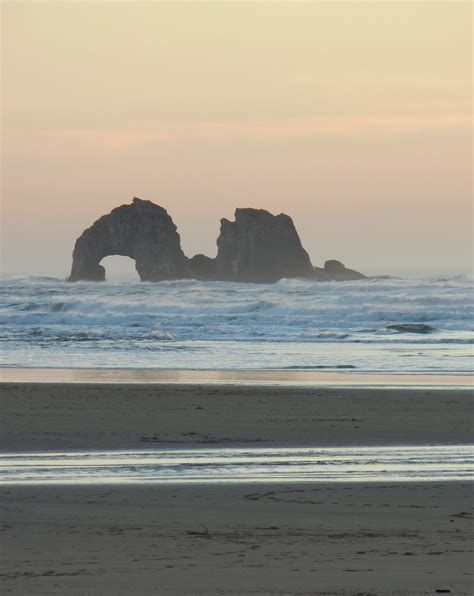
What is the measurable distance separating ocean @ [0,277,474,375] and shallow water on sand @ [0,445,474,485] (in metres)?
8.76

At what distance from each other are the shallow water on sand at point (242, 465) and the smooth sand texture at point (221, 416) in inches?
23.4

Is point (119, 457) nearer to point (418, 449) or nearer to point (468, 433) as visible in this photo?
point (418, 449)

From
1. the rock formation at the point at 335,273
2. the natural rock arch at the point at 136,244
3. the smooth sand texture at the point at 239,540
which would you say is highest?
the natural rock arch at the point at 136,244

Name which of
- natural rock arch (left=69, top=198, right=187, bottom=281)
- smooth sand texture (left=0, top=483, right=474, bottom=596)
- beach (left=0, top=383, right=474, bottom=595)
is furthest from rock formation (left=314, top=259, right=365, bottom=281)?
smooth sand texture (left=0, top=483, right=474, bottom=596)

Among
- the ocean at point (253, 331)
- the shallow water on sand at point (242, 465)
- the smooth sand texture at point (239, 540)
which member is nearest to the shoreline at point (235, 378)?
the ocean at point (253, 331)

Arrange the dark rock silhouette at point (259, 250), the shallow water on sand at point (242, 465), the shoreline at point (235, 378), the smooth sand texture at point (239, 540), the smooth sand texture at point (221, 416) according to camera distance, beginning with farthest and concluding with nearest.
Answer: the dark rock silhouette at point (259, 250) < the shoreline at point (235, 378) < the smooth sand texture at point (221, 416) < the shallow water on sand at point (242, 465) < the smooth sand texture at point (239, 540)

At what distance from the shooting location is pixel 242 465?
9.20 meters

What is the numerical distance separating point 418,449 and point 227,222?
80694 millimetres

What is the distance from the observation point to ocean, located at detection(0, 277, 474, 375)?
2080 centimetres

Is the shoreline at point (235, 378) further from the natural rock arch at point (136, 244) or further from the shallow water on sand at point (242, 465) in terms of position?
the natural rock arch at point (136, 244)

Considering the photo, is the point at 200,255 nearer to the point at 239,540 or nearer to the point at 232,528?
the point at 232,528

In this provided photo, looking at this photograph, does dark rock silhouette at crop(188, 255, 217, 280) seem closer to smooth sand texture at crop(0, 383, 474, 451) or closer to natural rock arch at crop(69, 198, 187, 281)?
natural rock arch at crop(69, 198, 187, 281)

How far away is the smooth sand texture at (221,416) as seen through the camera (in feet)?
36.2

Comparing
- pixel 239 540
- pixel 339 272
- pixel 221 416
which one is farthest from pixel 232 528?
pixel 339 272
